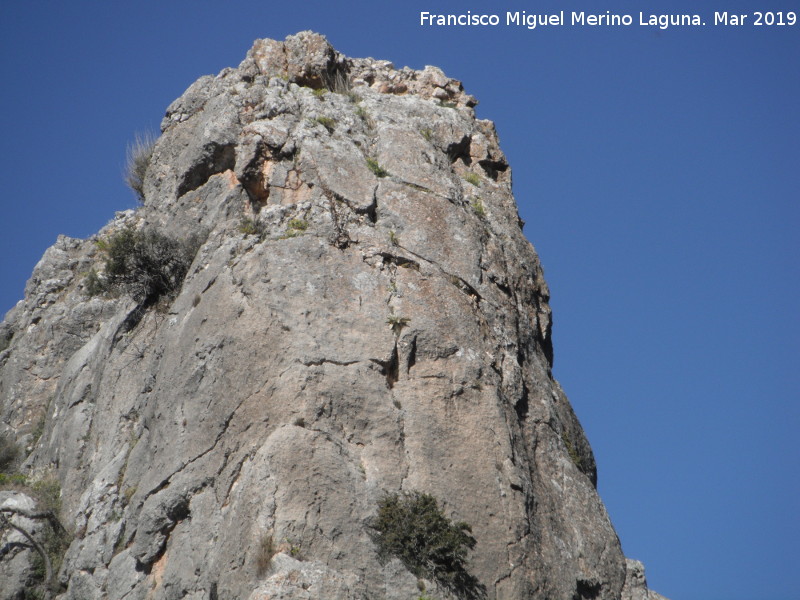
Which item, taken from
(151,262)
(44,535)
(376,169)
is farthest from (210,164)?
(44,535)

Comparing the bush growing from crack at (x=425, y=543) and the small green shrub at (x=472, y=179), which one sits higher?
the small green shrub at (x=472, y=179)

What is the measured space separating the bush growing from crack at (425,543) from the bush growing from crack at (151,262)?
6.68 meters

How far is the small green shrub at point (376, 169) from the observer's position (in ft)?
52.5

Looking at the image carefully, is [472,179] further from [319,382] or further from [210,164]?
[319,382]

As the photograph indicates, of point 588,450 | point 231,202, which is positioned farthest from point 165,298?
point 588,450

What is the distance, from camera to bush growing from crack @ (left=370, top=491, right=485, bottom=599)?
1188 cm

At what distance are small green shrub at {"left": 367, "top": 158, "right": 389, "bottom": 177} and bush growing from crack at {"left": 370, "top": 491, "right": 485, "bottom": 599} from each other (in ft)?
19.0

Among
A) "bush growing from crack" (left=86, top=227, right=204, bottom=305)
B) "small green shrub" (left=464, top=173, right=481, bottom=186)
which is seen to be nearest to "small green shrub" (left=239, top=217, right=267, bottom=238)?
"bush growing from crack" (left=86, top=227, right=204, bottom=305)

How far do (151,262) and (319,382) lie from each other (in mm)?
A: 5542

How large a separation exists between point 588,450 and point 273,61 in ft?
29.9

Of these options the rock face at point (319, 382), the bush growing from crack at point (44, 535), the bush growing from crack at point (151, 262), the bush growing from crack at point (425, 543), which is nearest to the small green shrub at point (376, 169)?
the rock face at point (319, 382)

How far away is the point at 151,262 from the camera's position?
56.2 ft

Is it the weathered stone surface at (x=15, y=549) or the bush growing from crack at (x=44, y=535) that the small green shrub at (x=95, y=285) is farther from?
the weathered stone surface at (x=15, y=549)

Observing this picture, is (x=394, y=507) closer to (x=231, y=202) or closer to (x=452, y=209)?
(x=452, y=209)
